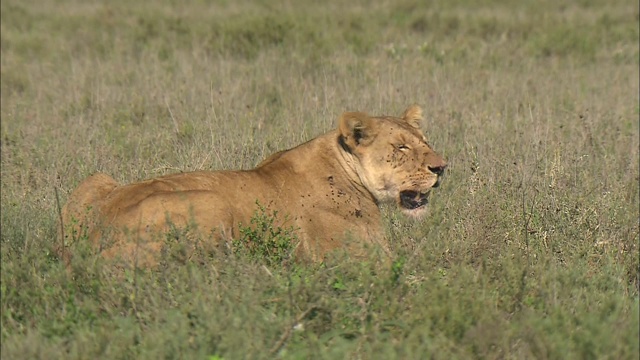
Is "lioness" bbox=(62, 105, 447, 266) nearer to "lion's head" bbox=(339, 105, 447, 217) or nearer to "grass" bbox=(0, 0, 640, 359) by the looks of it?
"lion's head" bbox=(339, 105, 447, 217)

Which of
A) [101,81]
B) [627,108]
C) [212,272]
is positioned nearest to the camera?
[212,272]

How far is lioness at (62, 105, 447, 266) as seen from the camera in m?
4.61

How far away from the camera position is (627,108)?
902cm

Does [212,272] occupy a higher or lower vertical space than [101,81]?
higher

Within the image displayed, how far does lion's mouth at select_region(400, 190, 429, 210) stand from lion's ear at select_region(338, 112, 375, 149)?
36 centimetres

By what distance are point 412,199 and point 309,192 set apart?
579mm

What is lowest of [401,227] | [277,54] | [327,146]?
[277,54]

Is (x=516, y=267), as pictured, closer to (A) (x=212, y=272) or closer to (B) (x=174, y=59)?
(A) (x=212, y=272)

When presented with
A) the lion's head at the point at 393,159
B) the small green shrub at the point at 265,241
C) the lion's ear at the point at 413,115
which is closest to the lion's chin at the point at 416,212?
the lion's head at the point at 393,159

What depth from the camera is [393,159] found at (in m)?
5.14

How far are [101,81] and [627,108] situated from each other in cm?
542

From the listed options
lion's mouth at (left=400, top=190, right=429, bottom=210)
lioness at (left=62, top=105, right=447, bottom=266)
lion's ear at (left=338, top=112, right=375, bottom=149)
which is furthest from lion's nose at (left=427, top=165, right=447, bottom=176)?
lion's ear at (left=338, top=112, right=375, bottom=149)

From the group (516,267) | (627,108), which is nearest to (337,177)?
(516,267)

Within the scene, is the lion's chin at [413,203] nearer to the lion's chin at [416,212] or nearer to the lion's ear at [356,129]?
the lion's chin at [416,212]
